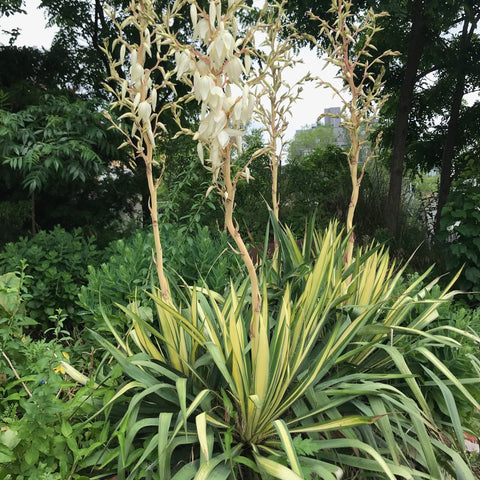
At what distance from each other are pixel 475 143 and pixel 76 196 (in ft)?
24.3

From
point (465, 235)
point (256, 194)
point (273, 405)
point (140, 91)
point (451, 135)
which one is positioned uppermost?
point (451, 135)

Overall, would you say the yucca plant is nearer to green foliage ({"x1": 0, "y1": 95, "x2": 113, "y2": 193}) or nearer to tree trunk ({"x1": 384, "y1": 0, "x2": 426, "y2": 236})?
green foliage ({"x1": 0, "y1": 95, "x2": 113, "y2": 193})

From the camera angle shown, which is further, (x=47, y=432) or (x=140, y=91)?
(x=140, y=91)

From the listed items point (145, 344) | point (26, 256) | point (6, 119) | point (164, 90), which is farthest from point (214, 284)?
point (164, 90)

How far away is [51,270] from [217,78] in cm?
252

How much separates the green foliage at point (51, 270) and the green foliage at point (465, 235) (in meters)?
3.56

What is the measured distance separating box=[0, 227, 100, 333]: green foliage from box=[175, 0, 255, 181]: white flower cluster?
2262 millimetres

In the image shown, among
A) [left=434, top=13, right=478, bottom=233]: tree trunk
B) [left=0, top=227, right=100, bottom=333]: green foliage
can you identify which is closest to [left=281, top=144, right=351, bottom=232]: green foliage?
[left=434, top=13, right=478, bottom=233]: tree trunk

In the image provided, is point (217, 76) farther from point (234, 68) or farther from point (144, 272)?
point (144, 272)

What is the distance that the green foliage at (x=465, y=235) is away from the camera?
13.9 feet

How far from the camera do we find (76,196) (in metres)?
5.41

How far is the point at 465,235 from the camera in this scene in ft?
14.0

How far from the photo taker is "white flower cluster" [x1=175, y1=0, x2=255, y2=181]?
4.18 feet

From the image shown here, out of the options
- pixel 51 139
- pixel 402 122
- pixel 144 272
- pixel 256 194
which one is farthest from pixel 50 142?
pixel 402 122
